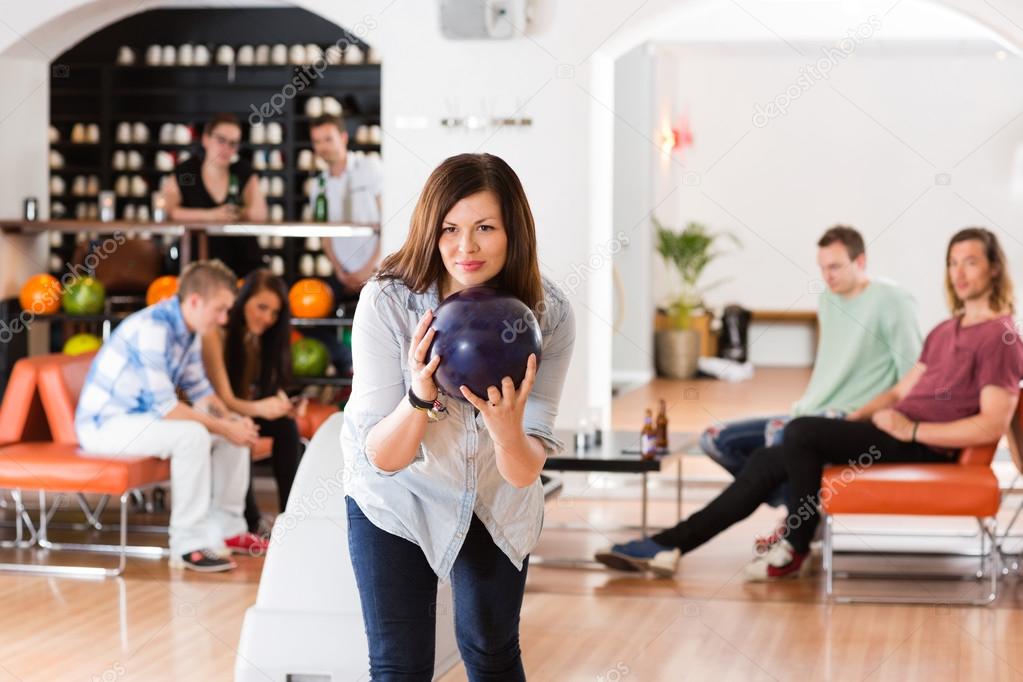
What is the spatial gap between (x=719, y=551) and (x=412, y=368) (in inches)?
146

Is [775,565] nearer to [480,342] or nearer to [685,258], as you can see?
[480,342]

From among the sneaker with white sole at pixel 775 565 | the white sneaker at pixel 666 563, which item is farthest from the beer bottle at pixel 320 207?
the sneaker with white sole at pixel 775 565

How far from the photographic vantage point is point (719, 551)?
557 cm

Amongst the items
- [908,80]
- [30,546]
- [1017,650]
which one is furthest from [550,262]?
[908,80]

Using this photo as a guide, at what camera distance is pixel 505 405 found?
2066 mm

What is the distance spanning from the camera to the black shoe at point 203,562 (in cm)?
511

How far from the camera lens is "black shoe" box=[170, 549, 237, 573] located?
5.11 metres

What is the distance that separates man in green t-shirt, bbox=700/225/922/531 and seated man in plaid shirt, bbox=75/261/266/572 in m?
2.07

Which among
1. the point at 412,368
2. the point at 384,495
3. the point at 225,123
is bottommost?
the point at 384,495

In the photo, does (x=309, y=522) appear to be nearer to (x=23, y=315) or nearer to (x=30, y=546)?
(x=30, y=546)

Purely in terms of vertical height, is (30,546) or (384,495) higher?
(384,495)

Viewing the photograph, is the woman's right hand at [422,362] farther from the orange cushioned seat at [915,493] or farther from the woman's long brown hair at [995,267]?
the woman's long brown hair at [995,267]

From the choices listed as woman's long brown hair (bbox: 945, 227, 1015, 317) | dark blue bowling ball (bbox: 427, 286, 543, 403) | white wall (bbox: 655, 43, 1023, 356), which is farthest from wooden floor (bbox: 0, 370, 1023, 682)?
white wall (bbox: 655, 43, 1023, 356)

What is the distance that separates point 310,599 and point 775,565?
2.22m
